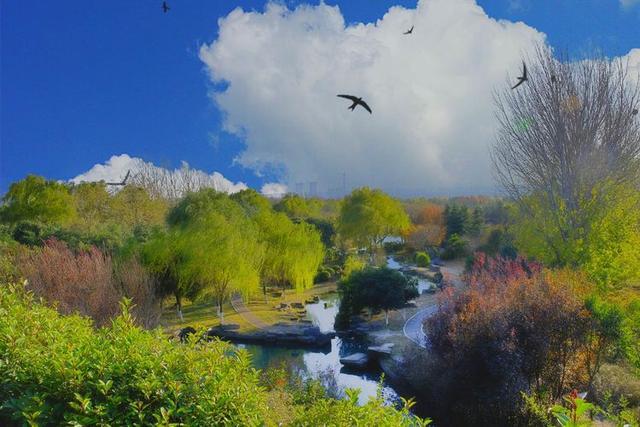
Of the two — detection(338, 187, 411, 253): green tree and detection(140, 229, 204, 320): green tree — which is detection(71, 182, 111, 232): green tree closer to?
detection(140, 229, 204, 320): green tree

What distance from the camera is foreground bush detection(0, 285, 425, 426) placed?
2.96 metres

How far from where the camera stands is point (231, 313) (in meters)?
23.1

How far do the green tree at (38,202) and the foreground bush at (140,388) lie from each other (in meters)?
30.3

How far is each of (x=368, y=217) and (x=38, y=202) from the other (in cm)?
2412

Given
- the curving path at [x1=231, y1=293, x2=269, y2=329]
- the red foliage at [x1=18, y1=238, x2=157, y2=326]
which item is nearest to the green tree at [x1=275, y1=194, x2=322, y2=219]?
the curving path at [x1=231, y1=293, x2=269, y2=329]

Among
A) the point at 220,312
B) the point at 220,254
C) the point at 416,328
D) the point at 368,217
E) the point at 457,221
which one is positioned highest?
the point at 368,217

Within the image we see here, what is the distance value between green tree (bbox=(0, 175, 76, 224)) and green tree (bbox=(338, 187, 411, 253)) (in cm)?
2117

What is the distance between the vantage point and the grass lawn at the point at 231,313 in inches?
798

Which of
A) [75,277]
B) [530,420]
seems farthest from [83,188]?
[530,420]

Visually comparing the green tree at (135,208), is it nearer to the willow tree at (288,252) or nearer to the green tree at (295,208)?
the willow tree at (288,252)

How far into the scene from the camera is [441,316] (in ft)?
38.0

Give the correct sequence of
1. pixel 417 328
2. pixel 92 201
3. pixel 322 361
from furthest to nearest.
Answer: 1. pixel 92 201
2. pixel 417 328
3. pixel 322 361

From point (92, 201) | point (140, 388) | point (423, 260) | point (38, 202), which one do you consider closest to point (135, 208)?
point (92, 201)

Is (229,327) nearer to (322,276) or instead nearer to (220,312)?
(220,312)
